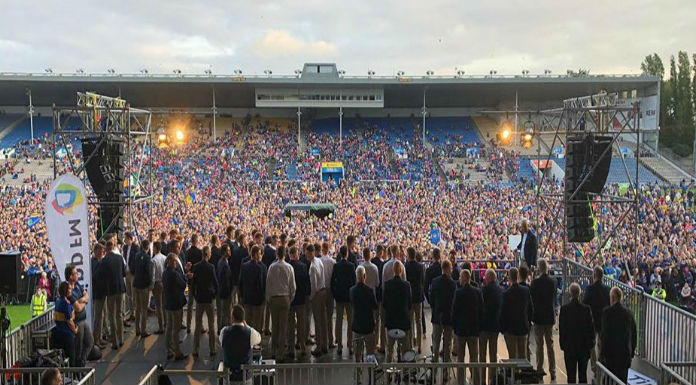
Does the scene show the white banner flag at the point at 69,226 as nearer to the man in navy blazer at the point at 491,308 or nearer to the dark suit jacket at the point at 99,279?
the dark suit jacket at the point at 99,279

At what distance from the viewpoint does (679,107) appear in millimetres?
50906

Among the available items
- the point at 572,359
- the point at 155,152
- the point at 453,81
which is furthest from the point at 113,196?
the point at 453,81

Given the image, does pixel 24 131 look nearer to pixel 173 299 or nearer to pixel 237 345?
pixel 173 299

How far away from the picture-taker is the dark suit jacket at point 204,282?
796 cm

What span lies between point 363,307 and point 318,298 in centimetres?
117

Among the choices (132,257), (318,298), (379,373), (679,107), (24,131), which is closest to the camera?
(379,373)

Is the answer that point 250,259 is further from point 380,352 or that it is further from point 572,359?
point 572,359

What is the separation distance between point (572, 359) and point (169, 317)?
5.32 meters

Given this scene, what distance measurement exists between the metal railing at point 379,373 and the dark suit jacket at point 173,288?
1.75 meters

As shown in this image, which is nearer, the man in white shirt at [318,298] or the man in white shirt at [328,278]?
Result: the man in white shirt at [318,298]

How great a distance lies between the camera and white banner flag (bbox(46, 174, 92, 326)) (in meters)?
7.88

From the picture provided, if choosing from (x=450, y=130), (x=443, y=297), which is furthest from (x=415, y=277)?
(x=450, y=130)

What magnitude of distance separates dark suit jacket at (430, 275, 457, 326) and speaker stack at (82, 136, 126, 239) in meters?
6.60

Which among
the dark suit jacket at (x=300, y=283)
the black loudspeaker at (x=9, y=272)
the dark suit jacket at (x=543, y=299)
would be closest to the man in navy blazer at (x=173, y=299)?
the dark suit jacket at (x=300, y=283)
